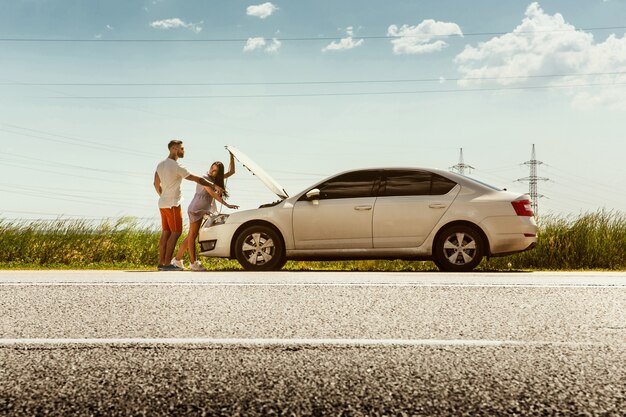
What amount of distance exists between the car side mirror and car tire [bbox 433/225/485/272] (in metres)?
1.99

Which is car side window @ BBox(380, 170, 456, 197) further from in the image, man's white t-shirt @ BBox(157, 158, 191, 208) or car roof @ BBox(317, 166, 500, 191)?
man's white t-shirt @ BBox(157, 158, 191, 208)

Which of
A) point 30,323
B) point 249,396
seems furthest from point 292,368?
point 30,323

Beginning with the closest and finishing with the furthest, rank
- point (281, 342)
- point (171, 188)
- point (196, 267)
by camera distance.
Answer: point (281, 342) < point (171, 188) < point (196, 267)

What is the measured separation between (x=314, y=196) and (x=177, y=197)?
7.36 feet

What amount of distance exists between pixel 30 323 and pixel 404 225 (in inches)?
281

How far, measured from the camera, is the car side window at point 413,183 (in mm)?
12336

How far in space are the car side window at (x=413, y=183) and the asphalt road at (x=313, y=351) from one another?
13.5 feet

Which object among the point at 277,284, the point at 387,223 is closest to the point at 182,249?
the point at 387,223

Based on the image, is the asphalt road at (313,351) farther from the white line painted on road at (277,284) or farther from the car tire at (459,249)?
the car tire at (459,249)

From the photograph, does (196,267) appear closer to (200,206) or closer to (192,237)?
(192,237)

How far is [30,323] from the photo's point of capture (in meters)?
6.05

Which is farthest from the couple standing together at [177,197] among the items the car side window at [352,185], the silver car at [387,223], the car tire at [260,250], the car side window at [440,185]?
the car side window at [440,185]

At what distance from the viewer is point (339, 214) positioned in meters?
12.3

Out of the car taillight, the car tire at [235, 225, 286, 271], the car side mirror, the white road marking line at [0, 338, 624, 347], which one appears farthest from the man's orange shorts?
the white road marking line at [0, 338, 624, 347]
